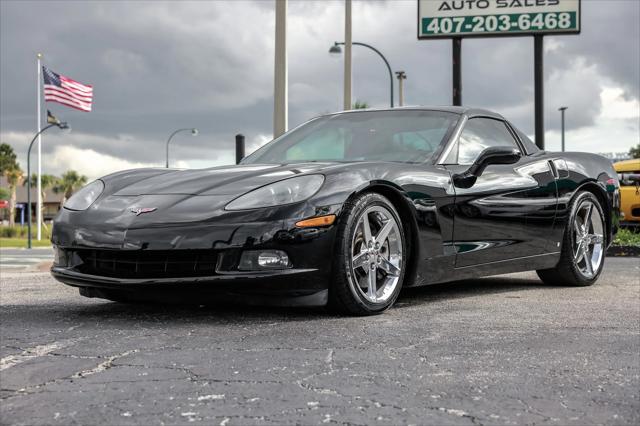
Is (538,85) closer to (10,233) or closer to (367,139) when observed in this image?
(367,139)

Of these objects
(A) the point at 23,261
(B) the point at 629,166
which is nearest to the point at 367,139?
(B) the point at 629,166

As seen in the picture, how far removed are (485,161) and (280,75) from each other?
821 centimetres

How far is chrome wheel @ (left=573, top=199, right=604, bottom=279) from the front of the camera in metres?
6.34

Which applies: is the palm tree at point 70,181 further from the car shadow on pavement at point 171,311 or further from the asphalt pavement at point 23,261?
the car shadow on pavement at point 171,311

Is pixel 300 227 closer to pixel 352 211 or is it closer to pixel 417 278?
pixel 352 211

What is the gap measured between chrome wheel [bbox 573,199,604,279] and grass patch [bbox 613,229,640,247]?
4739mm

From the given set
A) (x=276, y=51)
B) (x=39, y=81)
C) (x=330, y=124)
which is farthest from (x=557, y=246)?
(x=39, y=81)

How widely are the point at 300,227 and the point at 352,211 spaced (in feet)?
1.04

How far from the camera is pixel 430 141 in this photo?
531cm

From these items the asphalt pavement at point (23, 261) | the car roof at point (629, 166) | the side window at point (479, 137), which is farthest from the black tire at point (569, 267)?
the car roof at point (629, 166)

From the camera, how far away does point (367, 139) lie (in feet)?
17.9

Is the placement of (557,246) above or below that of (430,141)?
below

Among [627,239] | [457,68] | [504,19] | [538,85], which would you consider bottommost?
[627,239]

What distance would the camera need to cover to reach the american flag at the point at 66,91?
34.5 m
